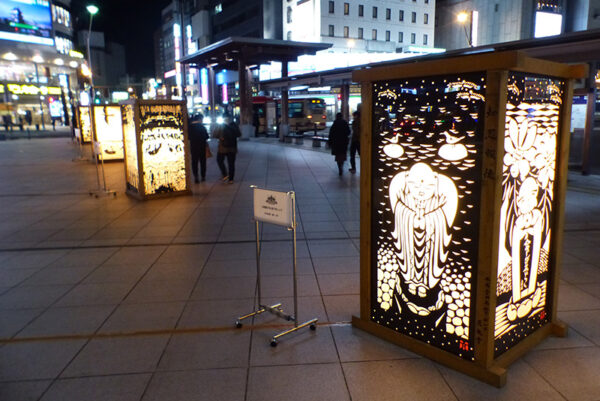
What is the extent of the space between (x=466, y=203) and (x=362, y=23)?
65.8m

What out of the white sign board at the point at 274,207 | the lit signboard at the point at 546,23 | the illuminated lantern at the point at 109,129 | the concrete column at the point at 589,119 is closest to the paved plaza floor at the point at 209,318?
the white sign board at the point at 274,207

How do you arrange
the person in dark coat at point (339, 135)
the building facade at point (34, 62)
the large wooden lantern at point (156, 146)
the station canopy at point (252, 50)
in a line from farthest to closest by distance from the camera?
the building facade at point (34, 62), the station canopy at point (252, 50), the person in dark coat at point (339, 135), the large wooden lantern at point (156, 146)

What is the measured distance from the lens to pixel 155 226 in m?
8.52

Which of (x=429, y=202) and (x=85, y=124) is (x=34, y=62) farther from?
(x=429, y=202)

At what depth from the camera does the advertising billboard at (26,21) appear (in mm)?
38125

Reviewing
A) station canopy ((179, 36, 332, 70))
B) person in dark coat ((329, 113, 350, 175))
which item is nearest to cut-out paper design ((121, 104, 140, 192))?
person in dark coat ((329, 113, 350, 175))

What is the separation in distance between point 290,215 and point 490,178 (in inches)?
66.3

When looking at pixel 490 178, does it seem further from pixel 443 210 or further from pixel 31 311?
pixel 31 311

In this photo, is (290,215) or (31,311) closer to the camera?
(290,215)

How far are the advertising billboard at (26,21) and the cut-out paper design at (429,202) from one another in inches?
1766

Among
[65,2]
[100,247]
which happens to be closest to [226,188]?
[100,247]

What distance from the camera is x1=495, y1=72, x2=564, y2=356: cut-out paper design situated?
3.20 metres

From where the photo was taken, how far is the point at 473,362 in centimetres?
337

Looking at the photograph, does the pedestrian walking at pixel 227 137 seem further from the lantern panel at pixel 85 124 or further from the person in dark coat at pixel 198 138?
the lantern panel at pixel 85 124
